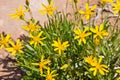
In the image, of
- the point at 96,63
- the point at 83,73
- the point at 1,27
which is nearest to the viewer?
the point at 96,63

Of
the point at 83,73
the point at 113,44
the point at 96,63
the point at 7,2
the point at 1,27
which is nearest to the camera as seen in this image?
the point at 96,63

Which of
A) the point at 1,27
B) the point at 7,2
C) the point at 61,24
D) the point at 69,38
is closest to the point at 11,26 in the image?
the point at 1,27

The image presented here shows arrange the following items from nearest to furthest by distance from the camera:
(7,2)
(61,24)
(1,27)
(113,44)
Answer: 1. (113,44)
2. (61,24)
3. (1,27)
4. (7,2)

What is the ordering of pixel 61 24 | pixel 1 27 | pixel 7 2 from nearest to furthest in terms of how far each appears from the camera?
pixel 61 24, pixel 1 27, pixel 7 2

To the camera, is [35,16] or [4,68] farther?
[35,16]

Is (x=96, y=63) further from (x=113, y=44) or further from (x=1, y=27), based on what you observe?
(x=1, y=27)

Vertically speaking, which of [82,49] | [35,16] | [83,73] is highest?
[35,16]

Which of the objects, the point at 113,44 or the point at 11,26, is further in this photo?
the point at 11,26

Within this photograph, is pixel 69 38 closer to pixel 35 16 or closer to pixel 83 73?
pixel 83 73

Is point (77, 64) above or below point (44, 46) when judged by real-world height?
below

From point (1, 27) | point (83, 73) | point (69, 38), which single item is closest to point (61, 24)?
point (69, 38)
